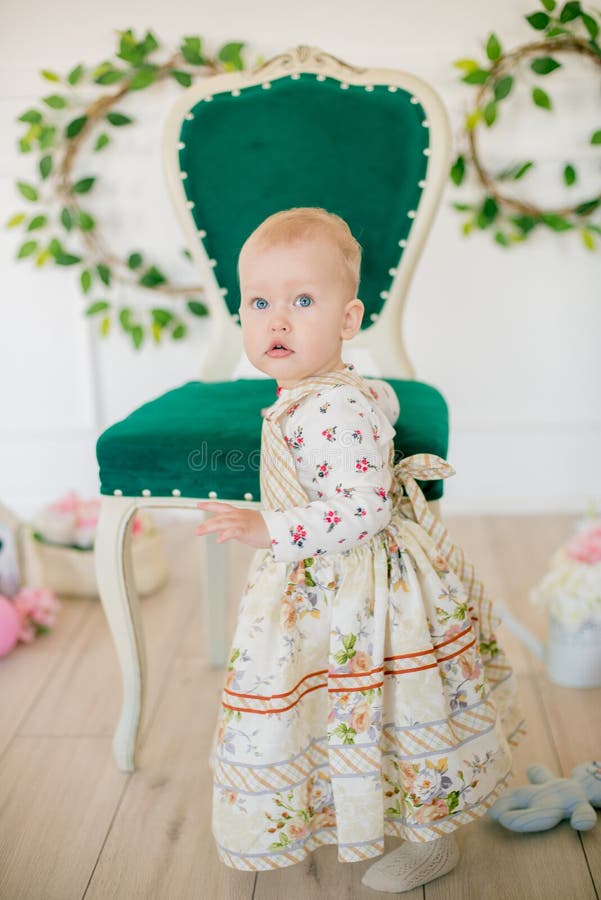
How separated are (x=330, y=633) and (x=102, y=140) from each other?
67.1 inches

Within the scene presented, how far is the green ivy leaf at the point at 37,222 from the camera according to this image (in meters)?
2.43

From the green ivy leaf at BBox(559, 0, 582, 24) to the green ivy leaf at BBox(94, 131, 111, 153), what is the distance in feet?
3.84

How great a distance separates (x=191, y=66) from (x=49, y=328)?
810 mm

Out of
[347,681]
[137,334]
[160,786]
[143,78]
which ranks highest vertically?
[143,78]

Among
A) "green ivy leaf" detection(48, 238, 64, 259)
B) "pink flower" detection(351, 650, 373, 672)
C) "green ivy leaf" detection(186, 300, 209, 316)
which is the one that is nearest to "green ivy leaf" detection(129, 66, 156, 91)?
"green ivy leaf" detection(48, 238, 64, 259)

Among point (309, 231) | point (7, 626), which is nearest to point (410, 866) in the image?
point (309, 231)

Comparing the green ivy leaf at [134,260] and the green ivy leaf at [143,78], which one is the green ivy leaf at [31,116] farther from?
the green ivy leaf at [134,260]

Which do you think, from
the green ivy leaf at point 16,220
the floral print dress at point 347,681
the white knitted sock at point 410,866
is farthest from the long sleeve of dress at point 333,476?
the green ivy leaf at point 16,220

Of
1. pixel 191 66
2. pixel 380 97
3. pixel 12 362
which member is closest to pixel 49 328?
pixel 12 362

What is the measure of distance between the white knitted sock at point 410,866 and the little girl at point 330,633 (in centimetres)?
7

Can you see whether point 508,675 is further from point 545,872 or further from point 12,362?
point 12,362

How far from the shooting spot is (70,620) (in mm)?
2031

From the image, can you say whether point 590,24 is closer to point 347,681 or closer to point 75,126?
point 75,126

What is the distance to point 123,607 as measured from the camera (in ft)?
4.63
